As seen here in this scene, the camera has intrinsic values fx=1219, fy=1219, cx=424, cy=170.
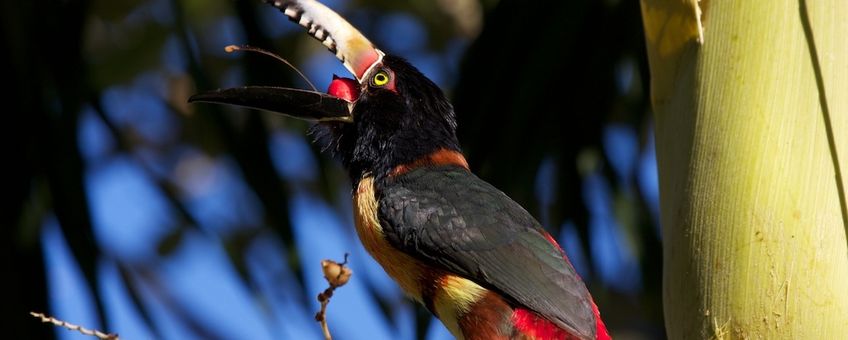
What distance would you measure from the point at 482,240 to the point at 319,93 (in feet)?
2.25

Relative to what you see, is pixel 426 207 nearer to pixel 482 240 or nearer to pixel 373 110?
pixel 482 240

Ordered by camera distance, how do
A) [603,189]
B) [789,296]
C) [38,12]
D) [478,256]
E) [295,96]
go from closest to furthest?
[789,296], [478,256], [295,96], [38,12], [603,189]

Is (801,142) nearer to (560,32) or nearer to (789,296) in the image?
(789,296)

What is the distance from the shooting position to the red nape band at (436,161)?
337 cm

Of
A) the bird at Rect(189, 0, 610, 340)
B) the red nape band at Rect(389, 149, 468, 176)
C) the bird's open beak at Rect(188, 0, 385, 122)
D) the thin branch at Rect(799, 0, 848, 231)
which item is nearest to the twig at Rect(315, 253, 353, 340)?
the thin branch at Rect(799, 0, 848, 231)

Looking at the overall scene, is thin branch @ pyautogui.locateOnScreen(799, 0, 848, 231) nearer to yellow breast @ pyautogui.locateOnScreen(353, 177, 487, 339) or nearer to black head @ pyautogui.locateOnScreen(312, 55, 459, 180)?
yellow breast @ pyautogui.locateOnScreen(353, 177, 487, 339)

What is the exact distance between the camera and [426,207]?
10.4 feet

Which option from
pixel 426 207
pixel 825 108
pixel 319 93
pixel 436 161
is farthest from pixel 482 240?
pixel 825 108

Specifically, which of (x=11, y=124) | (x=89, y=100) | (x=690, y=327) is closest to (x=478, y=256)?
(x=690, y=327)

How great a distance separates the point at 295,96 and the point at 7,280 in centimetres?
126

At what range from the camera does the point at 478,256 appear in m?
3.03

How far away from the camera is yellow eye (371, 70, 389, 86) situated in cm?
354

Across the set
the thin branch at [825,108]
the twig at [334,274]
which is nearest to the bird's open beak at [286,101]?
the twig at [334,274]

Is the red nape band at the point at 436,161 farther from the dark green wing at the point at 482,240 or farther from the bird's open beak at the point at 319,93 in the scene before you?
the bird's open beak at the point at 319,93
